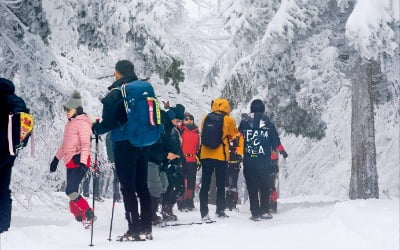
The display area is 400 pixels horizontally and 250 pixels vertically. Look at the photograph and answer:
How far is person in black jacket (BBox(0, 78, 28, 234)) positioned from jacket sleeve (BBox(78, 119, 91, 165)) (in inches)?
84.4

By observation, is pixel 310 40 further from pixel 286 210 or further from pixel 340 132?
pixel 340 132

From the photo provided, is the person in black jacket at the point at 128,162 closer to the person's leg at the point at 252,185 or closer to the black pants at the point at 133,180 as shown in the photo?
the black pants at the point at 133,180

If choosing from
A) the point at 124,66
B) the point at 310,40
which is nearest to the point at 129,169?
the point at 124,66

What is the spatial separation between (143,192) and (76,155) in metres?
1.98

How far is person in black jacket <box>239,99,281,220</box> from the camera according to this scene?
32.1ft

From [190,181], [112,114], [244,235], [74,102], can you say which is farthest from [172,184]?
[112,114]

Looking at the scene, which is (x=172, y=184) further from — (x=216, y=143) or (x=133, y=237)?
(x=133, y=237)

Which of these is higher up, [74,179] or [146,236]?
[74,179]

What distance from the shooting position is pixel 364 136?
511 inches

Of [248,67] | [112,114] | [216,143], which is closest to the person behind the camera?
[112,114]

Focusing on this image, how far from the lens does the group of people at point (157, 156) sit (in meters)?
6.48

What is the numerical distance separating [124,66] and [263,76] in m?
7.90

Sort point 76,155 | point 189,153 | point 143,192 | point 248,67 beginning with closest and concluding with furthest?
point 143,192, point 76,155, point 189,153, point 248,67

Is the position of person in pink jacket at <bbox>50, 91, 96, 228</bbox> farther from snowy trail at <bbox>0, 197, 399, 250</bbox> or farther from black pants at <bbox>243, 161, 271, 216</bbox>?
black pants at <bbox>243, 161, 271, 216</bbox>
